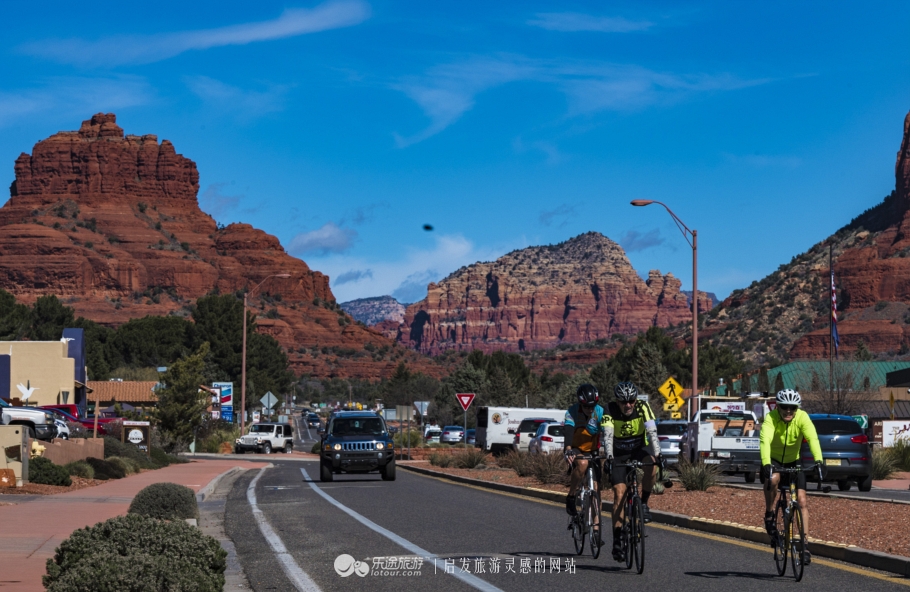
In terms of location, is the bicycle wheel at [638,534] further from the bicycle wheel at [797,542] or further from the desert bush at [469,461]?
the desert bush at [469,461]

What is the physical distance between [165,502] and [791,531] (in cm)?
803

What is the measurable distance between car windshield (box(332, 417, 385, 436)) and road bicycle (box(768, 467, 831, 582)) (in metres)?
18.7

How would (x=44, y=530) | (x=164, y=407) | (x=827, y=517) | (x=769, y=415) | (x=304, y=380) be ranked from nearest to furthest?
(x=769, y=415), (x=44, y=530), (x=827, y=517), (x=164, y=407), (x=304, y=380)

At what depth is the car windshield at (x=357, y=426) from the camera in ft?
94.0

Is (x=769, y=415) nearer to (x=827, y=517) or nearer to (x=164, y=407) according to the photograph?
(x=827, y=517)

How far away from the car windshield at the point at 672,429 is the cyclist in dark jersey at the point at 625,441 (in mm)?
23702

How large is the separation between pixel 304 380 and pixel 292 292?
23.4 m

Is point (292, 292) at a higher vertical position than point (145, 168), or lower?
lower

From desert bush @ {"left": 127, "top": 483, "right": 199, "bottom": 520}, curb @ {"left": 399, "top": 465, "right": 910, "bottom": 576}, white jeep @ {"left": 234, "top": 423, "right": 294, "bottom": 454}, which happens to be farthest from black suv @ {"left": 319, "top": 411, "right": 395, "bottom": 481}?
white jeep @ {"left": 234, "top": 423, "right": 294, "bottom": 454}

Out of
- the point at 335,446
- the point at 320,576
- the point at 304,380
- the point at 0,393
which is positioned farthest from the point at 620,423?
the point at 304,380

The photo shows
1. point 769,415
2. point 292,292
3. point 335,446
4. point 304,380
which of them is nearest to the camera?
point 769,415

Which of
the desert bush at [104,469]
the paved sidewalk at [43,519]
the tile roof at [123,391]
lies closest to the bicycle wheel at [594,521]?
the paved sidewalk at [43,519]

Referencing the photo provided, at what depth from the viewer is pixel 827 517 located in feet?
52.4

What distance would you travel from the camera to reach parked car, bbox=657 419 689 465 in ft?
110
